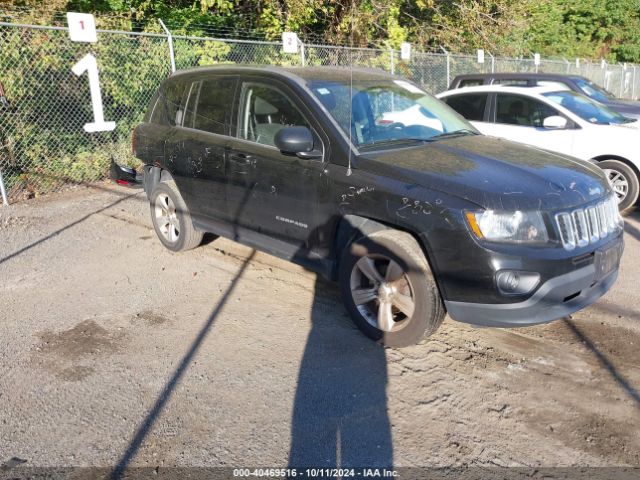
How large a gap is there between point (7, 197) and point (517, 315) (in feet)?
25.8

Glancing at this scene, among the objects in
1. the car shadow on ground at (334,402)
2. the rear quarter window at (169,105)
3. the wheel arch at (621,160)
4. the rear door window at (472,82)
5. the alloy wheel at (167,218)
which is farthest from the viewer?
the rear door window at (472,82)

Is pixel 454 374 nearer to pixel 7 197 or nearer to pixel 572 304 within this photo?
pixel 572 304

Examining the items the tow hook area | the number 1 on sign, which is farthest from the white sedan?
the number 1 on sign

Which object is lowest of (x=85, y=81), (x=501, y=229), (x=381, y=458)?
(x=381, y=458)

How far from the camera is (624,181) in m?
7.40

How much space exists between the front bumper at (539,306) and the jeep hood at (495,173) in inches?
18.3

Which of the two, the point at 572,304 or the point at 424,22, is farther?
the point at 424,22

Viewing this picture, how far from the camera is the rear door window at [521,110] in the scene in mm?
8016

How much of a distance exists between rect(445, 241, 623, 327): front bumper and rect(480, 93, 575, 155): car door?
482 cm

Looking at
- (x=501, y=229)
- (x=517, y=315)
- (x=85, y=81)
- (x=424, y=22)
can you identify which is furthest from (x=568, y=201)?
(x=424, y=22)

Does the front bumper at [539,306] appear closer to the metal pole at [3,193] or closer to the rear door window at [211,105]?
the rear door window at [211,105]

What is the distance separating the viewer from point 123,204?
26.8 ft

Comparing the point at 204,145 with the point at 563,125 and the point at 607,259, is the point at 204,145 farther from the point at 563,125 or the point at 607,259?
the point at 563,125

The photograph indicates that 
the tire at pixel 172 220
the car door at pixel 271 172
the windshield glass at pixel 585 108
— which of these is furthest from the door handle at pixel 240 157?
the windshield glass at pixel 585 108
